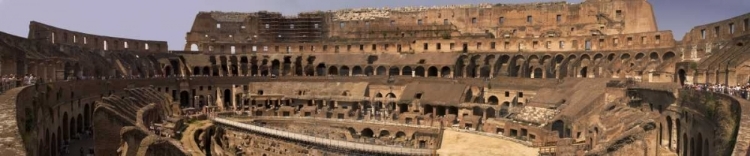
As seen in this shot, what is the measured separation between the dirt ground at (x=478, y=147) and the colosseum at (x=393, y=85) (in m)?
0.21

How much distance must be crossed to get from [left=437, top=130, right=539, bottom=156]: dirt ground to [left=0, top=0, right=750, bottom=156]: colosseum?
8.3 inches

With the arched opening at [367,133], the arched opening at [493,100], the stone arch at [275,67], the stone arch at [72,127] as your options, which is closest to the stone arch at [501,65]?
the arched opening at [493,100]

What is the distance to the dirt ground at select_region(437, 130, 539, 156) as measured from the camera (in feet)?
86.0

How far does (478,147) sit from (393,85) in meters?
17.9

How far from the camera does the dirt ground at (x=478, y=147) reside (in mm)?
26203

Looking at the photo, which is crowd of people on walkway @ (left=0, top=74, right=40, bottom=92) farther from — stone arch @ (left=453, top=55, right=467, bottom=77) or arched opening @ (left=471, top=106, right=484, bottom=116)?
stone arch @ (left=453, top=55, right=467, bottom=77)

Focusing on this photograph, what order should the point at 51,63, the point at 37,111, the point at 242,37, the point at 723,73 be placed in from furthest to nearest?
the point at 242,37 < the point at 51,63 < the point at 723,73 < the point at 37,111

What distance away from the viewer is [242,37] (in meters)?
59.5

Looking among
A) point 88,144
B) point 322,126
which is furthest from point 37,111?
point 322,126

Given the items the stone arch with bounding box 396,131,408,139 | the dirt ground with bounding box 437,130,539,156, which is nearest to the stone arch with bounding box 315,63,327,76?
the stone arch with bounding box 396,131,408,139

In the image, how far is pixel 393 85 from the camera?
147 ft

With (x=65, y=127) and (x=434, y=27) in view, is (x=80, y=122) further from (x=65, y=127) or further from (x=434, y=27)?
(x=434, y=27)

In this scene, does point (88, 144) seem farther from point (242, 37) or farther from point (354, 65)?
point (242, 37)

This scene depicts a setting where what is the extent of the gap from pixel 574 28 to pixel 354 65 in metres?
20.1
